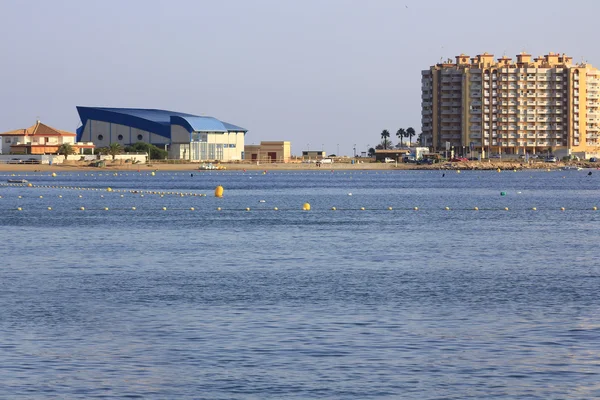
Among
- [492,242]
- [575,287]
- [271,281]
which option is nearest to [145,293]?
[271,281]

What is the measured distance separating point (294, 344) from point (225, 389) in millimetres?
3770

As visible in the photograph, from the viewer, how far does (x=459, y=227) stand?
193 ft

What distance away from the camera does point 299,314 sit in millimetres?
26141

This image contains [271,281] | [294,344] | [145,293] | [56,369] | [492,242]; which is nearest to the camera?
[56,369]

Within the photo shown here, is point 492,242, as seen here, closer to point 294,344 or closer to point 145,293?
point 145,293

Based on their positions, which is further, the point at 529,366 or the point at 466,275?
the point at 466,275

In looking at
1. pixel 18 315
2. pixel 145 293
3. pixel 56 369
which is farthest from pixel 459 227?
pixel 56 369

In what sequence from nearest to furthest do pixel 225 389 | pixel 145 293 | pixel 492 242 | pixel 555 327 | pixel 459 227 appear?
1. pixel 225 389
2. pixel 555 327
3. pixel 145 293
4. pixel 492 242
5. pixel 459 227

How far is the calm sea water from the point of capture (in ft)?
63.7

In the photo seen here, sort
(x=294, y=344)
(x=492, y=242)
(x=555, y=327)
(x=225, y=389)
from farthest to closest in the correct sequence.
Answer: (x=492, y=242), (x=555, y=327), (x=294, y=344), (x=225, y=389)

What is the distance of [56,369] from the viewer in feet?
66.4

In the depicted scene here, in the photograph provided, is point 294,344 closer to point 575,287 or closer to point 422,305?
point 422,305

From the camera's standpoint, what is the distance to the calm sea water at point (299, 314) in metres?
19.4

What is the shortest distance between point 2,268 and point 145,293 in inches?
340
